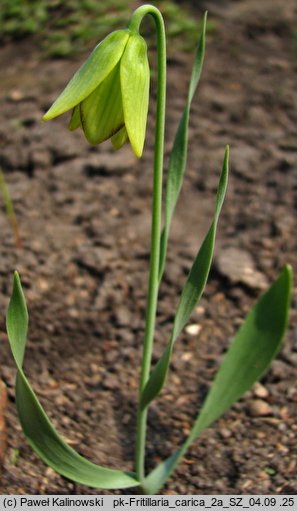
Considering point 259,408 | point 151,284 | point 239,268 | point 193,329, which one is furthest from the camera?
point 239,268

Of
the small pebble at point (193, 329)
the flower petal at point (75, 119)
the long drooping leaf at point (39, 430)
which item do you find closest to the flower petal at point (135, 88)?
the flower petal at point (75, 119)

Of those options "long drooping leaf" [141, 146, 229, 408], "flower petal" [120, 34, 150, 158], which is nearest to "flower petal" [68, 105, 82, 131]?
→ "flower petal" [120, 34, 150, 158]

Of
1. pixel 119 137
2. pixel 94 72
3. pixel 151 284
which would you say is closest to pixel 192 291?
pixel 151 284

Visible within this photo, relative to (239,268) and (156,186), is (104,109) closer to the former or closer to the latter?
(156,186)

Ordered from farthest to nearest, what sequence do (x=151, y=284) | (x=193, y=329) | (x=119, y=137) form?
(x=193, y=329) < (x=151, y=284) < (x=119, y=137)

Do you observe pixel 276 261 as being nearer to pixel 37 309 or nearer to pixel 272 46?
pixel 37 309

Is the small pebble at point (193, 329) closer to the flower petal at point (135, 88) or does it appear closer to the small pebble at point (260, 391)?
the small pebble at point (260, 391)
